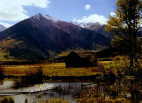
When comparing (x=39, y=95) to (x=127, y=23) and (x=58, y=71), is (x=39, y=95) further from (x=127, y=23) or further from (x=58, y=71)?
(x=58, y=71)

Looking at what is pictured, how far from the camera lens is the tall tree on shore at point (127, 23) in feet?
134

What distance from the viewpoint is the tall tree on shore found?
40.8 meters

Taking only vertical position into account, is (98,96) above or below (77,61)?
below

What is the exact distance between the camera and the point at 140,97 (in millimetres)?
22109

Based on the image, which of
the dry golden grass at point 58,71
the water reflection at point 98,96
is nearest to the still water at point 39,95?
the water reflection at point 98,96

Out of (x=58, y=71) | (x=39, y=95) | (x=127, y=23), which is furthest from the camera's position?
(x=58, y=71)

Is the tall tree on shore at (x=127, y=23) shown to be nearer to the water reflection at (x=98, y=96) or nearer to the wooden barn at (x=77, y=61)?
the water reflection at (x=98, y=96)

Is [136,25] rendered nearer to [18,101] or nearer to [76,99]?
[76,99]

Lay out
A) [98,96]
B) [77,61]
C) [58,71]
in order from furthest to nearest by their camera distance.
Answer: [77,61]
[58,71]
[98,96]

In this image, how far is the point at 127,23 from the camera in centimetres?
4166

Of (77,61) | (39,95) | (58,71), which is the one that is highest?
(77,61)

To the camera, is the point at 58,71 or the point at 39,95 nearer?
the point at 39,95

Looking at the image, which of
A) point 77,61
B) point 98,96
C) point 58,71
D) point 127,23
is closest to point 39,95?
point 98,96

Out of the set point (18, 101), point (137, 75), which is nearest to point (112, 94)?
point (18, 101)
